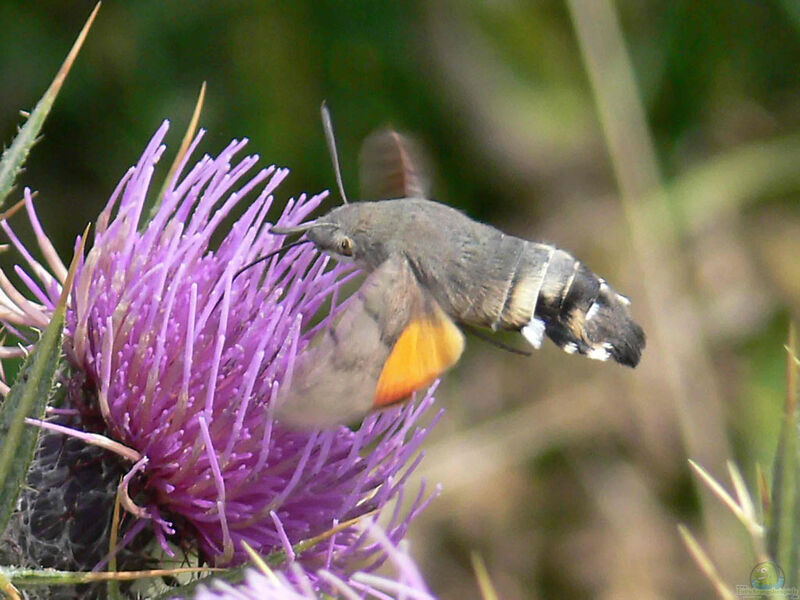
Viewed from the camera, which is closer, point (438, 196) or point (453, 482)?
point (453, 482)

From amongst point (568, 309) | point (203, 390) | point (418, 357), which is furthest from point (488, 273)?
point (203, 390)

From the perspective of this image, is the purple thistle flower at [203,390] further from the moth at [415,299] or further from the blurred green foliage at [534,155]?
the blurred green foliage at [534,155]

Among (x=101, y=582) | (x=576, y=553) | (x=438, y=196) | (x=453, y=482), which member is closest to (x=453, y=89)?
(x=438, y=196)

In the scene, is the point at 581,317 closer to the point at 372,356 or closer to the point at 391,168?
the point at 391,168

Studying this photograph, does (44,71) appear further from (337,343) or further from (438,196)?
(337,343)

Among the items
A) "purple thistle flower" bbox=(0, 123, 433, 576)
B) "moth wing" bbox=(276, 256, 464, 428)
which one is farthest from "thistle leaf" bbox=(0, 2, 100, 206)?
"moth wing" bbox=(276, 256, 464, 428)

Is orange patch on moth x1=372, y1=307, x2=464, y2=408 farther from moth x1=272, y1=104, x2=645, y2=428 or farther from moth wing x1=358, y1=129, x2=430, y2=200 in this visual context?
moth wing x1=358, y1=129, x2=430, y2=200
